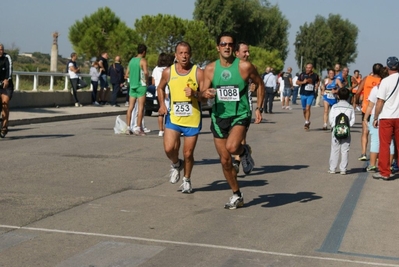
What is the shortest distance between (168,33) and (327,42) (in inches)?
1750

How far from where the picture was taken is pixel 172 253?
709 centimetres

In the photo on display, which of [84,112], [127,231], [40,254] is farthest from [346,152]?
[84,112]

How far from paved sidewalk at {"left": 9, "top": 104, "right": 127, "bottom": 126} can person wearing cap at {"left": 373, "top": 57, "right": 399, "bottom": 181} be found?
439 inches

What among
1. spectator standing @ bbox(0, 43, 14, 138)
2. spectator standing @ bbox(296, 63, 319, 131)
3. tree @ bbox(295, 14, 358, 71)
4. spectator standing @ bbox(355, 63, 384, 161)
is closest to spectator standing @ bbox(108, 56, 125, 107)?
spectator standing @ bbox(296, 63, 319, 131)

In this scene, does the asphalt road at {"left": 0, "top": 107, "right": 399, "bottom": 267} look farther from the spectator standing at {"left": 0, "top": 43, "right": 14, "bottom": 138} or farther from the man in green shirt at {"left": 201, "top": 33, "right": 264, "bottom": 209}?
the spectator standing at {"left": 0, "top": 43, "right": 14, "bottom": 138}

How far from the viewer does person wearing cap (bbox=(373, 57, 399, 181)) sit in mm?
12352

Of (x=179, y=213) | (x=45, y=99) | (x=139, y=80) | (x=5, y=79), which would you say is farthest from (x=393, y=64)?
(x=45, y=99)

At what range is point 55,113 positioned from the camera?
24.6m

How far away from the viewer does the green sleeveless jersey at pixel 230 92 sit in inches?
364

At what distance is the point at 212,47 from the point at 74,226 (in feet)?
215

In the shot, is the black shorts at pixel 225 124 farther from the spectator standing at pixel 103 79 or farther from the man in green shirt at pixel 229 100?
the spectator standing at pixel 103 79

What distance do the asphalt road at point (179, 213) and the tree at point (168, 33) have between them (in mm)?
51858

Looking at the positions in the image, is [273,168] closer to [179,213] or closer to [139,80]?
[179,213]

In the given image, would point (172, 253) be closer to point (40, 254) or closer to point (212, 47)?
point (40, 254)
